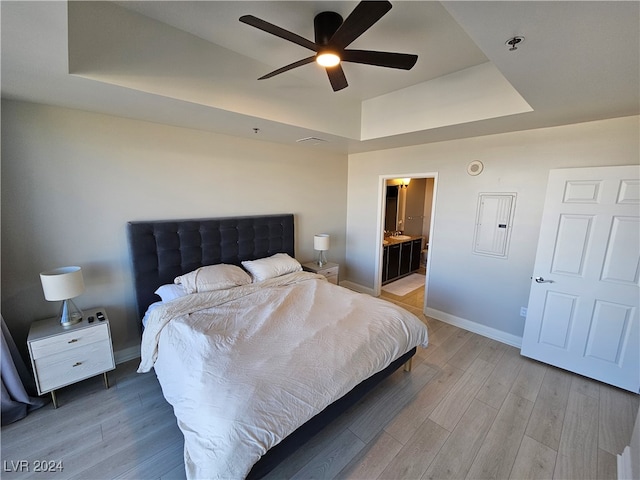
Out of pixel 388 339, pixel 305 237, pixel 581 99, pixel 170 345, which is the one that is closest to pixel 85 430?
pixel 170 345

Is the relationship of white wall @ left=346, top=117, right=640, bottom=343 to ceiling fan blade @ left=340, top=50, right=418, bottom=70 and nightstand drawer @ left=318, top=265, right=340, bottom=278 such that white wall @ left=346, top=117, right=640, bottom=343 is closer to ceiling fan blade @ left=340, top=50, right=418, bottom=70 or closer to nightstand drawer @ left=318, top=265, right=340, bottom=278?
nightstand drawer @ left=318, top=265, right=340, bottom=278

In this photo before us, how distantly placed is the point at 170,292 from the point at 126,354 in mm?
894

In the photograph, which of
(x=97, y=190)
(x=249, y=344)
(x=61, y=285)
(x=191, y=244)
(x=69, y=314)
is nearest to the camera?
(x=249, y=344)

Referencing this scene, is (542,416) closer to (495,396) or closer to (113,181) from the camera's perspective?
(495,396)

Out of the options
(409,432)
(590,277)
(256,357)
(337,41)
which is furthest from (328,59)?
(590,277)

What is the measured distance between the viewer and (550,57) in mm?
1352

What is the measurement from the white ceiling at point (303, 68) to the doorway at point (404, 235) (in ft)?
4.19

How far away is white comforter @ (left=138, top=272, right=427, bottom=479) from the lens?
Result: 4.17 ft

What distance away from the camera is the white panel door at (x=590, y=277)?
2199mm

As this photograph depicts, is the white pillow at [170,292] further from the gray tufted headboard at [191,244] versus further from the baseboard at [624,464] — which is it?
the baseboard at [624,464]

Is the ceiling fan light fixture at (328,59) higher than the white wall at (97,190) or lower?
higher

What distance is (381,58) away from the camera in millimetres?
1637

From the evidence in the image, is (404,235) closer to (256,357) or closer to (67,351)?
(256,357)

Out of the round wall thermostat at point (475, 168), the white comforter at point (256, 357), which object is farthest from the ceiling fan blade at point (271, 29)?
A: the round wall thermostat at point (475, 168)
